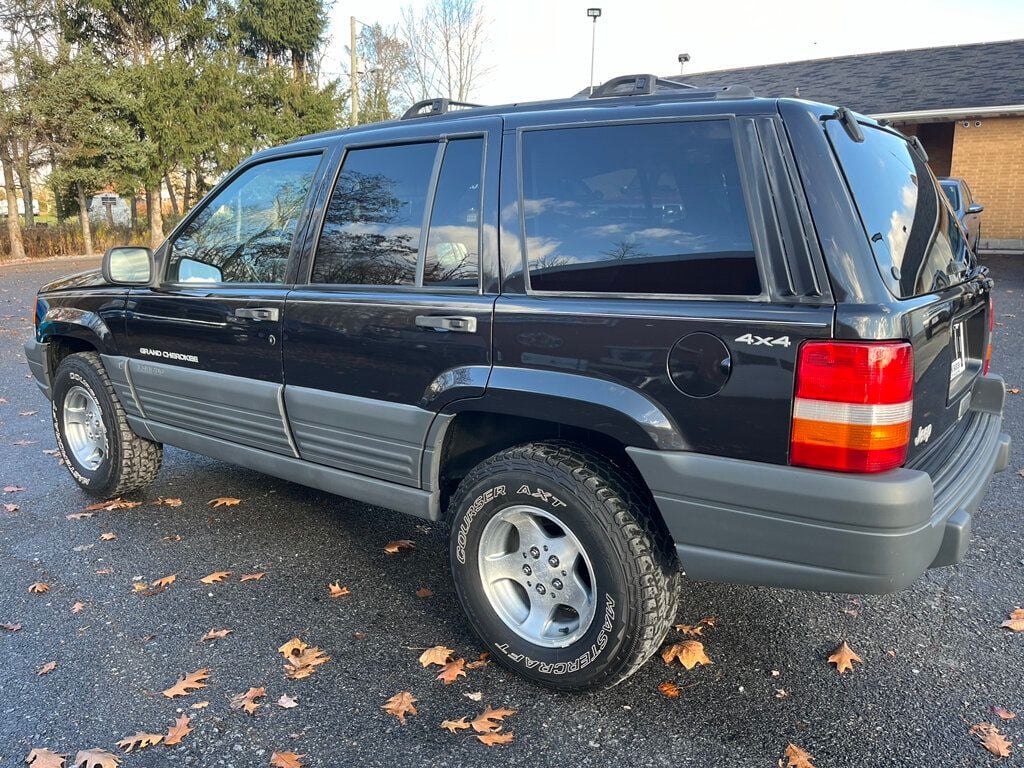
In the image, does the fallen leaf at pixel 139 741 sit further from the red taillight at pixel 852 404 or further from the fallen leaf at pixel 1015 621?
the fallen leaf at pixel 1015 621

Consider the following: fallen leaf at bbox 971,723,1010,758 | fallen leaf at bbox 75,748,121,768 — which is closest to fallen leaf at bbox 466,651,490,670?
fallen leaf at bbox 75,748,121,768

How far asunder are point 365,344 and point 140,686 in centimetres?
152

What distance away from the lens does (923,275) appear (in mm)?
2467

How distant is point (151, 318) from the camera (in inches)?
161

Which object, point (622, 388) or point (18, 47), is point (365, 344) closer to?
point (622, 388)

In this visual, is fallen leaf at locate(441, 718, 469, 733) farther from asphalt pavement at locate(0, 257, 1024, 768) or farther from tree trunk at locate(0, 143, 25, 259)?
tree trunk at locate(0, 143, 25, 259)

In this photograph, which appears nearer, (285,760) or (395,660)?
(285,760)

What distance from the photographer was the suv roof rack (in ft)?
8.26

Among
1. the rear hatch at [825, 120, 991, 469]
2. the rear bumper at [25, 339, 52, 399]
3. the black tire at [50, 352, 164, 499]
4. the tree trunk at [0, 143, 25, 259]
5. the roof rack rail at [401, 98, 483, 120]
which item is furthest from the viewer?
the tree trunk at [0, 143, 25, 259]

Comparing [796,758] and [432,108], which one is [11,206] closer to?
[432,108]

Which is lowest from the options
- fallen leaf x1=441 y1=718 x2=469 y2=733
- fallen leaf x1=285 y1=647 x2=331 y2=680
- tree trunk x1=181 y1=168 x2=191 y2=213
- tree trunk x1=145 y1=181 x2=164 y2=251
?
fallen leaf x1=441 y1=718 x2=469 y2=733

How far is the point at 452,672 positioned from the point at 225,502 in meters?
2.33

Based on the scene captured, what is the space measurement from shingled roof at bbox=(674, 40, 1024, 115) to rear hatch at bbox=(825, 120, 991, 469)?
1619cm

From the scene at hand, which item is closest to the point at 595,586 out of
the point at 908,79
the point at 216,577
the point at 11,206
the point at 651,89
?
the point at 651,89
